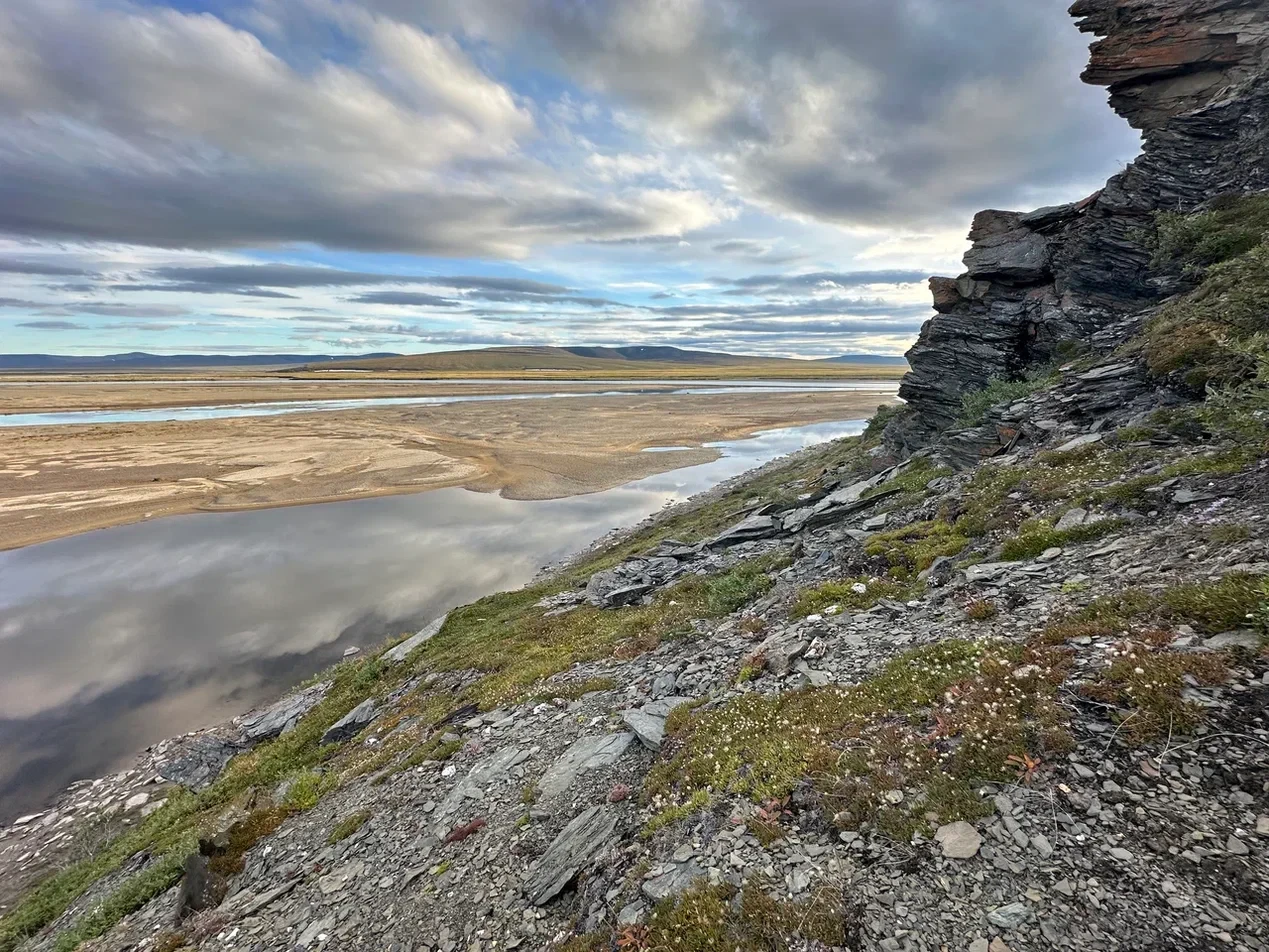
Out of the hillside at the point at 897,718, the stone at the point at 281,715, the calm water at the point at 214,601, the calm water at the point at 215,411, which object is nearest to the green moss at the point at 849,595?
the hillside at the point at 897,718

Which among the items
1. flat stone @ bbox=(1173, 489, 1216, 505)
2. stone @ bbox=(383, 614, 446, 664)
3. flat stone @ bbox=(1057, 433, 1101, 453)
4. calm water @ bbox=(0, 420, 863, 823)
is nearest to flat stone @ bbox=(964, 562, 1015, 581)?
flat stone @ bbox=(1173, 489, 1216, 505)

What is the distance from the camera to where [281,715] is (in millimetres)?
20797

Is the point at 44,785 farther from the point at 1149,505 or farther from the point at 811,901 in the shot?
the point at 1149,505

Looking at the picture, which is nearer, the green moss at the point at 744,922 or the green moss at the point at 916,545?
the green moss at the point at 744,922

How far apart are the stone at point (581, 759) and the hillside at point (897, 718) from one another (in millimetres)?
100

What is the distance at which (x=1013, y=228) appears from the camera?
2850cm

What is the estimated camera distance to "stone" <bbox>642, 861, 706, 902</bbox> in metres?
7.24

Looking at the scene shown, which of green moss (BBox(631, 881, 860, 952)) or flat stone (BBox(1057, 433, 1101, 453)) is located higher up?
flat stone (BBox(1057, 433, 1101, 453))

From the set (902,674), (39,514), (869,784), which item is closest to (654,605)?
(902,674)

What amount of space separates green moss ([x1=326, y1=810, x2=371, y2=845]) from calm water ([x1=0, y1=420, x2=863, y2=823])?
47.0ft

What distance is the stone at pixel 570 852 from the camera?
8.62 metres

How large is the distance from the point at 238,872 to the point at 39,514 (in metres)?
51.6

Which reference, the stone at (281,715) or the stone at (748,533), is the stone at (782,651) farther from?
the stone at (281,715)

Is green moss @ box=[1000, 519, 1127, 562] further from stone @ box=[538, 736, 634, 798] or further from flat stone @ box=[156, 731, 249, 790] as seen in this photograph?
flat stone @ box=[156, 731, 249, 790]
